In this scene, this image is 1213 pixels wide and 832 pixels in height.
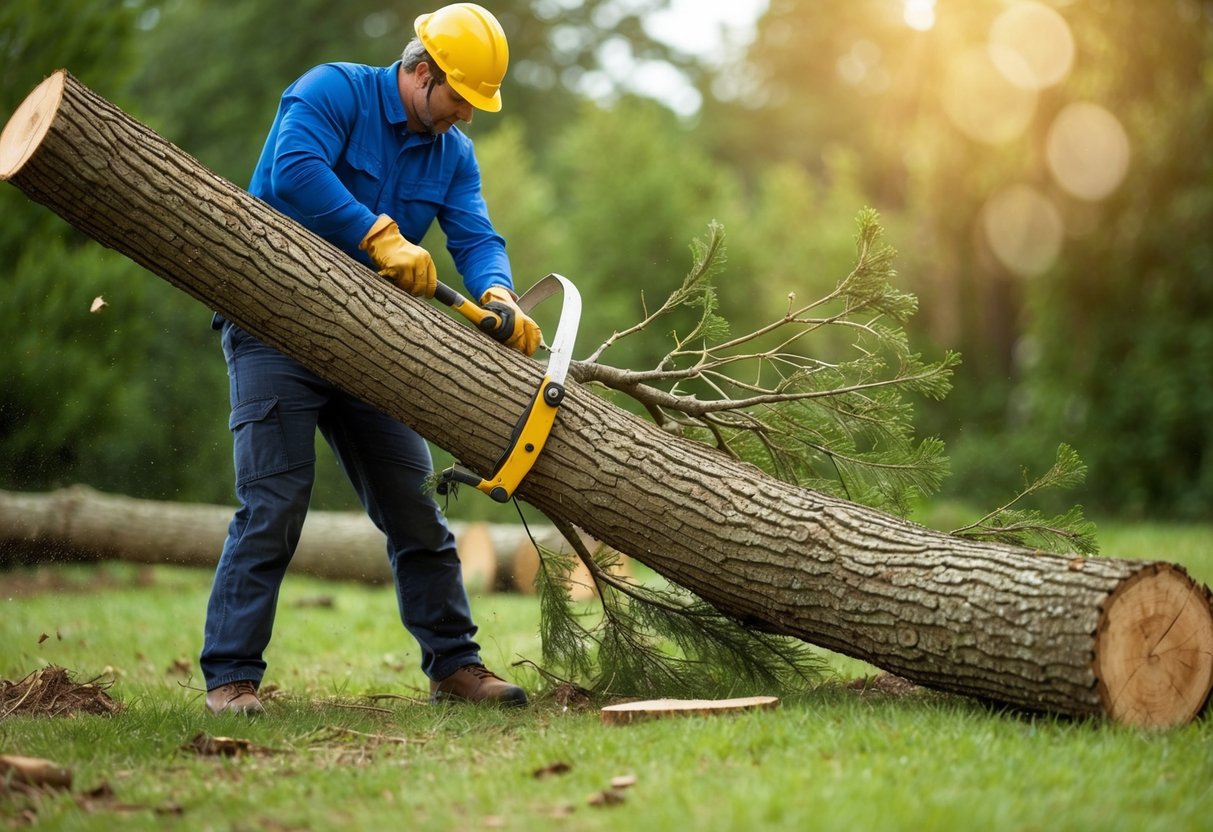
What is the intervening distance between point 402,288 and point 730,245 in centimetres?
801

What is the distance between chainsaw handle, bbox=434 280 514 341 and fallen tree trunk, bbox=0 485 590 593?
3.88 metres

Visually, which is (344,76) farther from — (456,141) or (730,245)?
(730,245)

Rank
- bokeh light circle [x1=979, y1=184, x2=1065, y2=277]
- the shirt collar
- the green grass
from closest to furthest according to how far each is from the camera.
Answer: the green grass < the shirt collar < bokeh light circle [x1=979, y1=184, x2=1065, y2=277]

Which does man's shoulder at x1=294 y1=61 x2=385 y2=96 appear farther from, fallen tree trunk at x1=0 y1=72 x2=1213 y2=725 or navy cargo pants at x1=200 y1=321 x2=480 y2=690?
navy cargo pants at x1=200 y1=321 x2=480 y2=690

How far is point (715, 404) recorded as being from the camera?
12.6 feet

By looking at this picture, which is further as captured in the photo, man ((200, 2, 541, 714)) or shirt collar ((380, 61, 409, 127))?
Result: shirt collar ((380, 61, 409, 127))

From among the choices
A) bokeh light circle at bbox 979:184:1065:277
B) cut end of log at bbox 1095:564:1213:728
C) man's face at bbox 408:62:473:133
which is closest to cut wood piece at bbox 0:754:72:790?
man's face at bbox 408:62:473:133

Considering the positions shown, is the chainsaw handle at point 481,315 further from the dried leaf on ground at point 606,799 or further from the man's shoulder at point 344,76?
the dried leaf on ground at point 606,799

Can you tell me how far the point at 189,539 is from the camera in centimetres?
786

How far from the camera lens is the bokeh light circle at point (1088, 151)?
1140cm

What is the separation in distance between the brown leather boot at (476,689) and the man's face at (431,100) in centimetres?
186

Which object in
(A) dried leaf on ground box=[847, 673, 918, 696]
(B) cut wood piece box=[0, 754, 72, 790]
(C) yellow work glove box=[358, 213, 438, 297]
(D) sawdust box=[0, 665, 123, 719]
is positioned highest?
(C) yellow work glove box=[358, 213, 438, 297]

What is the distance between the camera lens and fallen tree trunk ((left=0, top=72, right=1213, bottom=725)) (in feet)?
9.75

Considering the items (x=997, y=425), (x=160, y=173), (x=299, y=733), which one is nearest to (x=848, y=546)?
(x=299, y=733)
